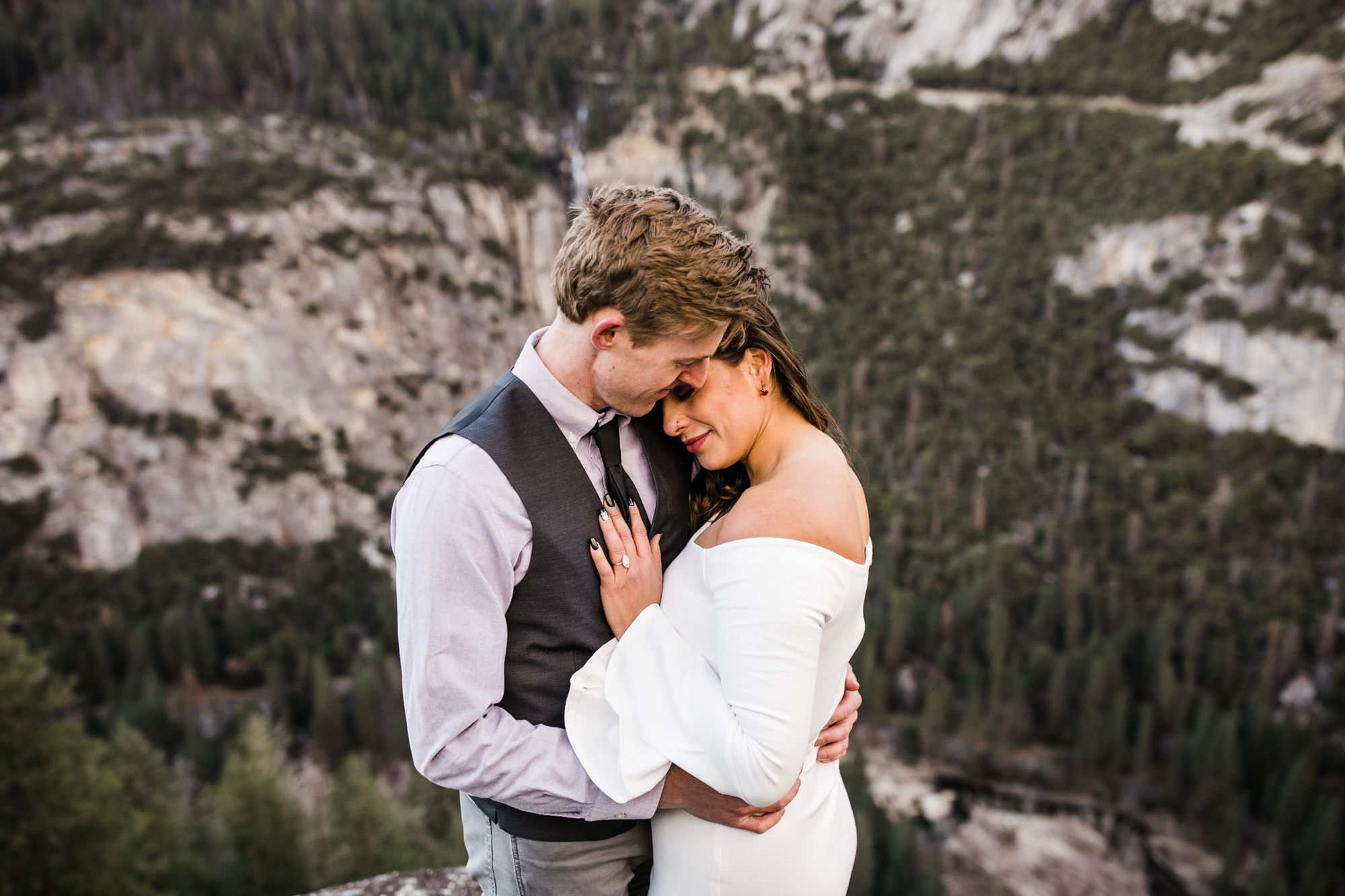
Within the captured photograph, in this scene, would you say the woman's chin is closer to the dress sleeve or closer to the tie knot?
the tie knot

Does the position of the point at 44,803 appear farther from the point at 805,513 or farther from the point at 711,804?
the point at 805,513

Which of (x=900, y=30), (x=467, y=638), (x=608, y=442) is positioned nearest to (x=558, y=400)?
(x=608, y=442)

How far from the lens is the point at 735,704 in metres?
2.13

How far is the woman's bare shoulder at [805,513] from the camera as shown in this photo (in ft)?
7.49

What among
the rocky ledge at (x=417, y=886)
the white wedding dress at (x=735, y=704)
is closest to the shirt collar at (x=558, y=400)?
the white wedding dress at (x=735, y=704)

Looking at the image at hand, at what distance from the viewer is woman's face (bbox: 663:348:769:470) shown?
2756 millimetres

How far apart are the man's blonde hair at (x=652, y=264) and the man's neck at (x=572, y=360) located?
11 centimetres

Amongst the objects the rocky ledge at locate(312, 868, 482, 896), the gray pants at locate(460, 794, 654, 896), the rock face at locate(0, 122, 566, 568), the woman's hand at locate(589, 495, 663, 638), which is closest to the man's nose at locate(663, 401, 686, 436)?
the woman's hand at locate(589, 495, 663, 638)

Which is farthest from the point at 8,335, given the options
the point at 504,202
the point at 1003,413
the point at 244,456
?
the point at 1003,413

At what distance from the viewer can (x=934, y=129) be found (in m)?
76.4

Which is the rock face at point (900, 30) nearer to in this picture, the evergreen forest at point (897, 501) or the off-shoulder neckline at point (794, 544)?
the evergreen forest at point (897, 501)

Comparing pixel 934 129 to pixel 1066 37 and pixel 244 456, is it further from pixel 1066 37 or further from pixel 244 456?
pixel 244 456

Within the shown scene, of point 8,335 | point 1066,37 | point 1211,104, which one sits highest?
point 1066,37

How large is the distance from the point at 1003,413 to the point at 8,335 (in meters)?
73.5
